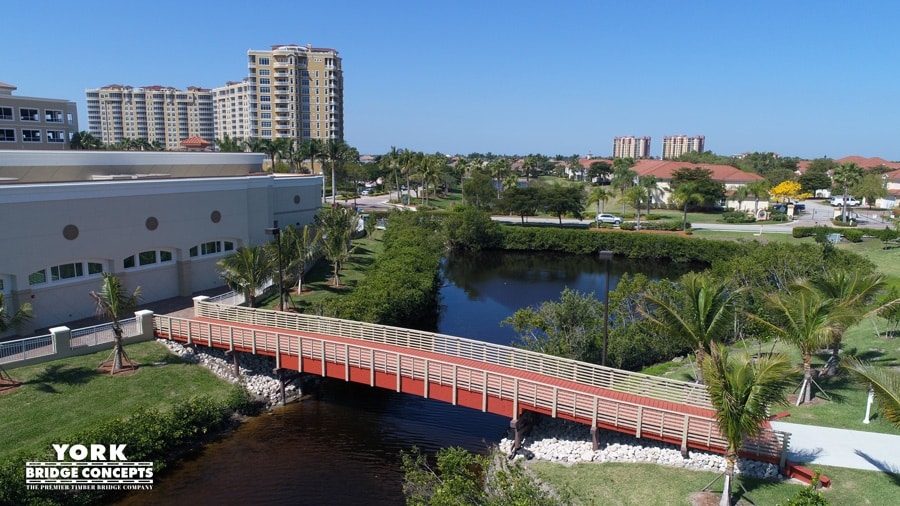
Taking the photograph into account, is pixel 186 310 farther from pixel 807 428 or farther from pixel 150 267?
pixel 807 428

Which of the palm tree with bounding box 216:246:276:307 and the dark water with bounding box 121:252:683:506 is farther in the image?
the palm tree with bounding box 216:246:276:307

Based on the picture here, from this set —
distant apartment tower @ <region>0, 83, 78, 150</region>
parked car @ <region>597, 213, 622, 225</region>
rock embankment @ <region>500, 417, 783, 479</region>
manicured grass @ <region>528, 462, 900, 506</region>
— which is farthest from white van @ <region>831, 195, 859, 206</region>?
distant apartment tower @ <region>0, 83, 78, 150</region>

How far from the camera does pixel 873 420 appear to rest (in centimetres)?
1938

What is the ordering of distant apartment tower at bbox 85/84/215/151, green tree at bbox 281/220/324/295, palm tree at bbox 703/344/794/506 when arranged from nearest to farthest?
palm tree at bbox 703/344/794/506 < green tree at bbox 281/220/324/295 < distant apartment tower at bbox 85/84/215/151

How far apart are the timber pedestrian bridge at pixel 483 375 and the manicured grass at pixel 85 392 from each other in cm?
167

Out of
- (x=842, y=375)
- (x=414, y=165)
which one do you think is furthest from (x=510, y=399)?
(x=414, y=165)

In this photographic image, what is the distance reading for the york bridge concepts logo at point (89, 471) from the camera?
739 inches

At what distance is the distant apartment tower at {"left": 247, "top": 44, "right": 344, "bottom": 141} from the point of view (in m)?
125

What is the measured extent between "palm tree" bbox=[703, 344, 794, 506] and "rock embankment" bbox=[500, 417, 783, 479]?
3.83 metres

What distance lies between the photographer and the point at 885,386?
46.1 feet

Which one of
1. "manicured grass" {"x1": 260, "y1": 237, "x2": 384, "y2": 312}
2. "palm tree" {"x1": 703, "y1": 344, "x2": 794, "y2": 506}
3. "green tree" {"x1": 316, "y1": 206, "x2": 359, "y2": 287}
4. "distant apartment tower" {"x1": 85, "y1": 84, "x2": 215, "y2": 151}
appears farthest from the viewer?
"distant apartment tower" {"x1": 85, "y1": 84, "x2": 215, "y2": 151}

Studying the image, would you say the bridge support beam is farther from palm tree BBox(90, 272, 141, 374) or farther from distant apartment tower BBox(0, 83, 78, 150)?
distant apartment tower BBox(0, 83, 78, 150)

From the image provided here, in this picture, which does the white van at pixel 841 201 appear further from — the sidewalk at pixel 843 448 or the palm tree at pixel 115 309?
the palm tree at pixel 115 309

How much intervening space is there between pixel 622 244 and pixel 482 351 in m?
50.9
